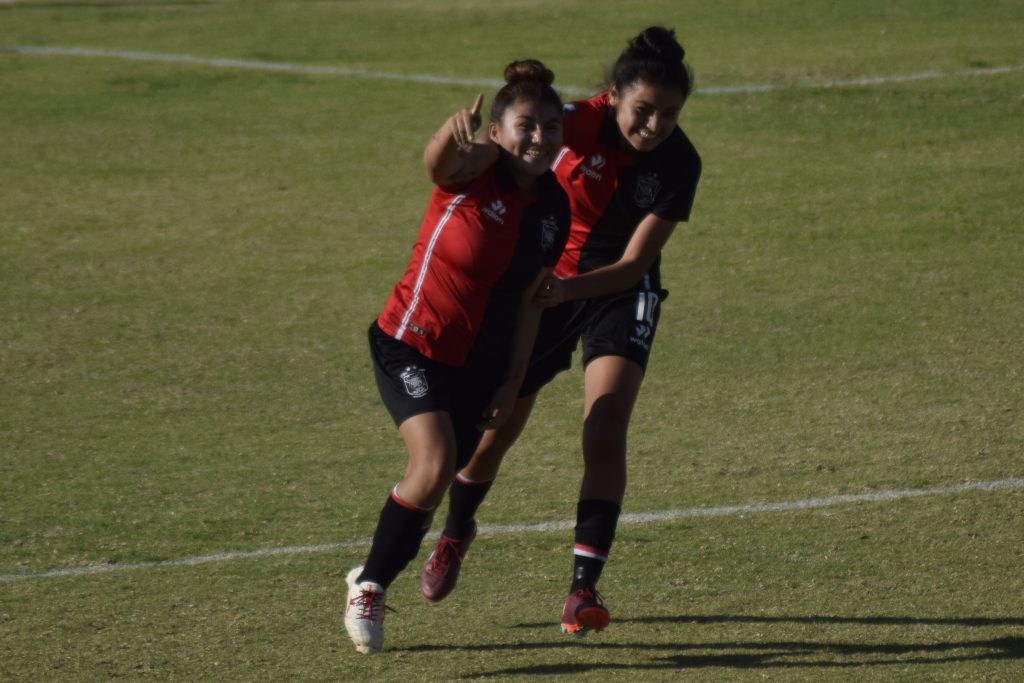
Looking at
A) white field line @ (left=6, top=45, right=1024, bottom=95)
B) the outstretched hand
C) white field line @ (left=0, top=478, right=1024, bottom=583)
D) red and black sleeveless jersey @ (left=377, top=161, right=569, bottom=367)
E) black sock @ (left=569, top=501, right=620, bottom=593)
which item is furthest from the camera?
white field line @ (left=6, top=45, right=1024, bottom=95)

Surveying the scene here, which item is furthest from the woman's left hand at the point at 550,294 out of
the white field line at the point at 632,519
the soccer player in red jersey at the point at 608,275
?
the white field line at the point at 632,519

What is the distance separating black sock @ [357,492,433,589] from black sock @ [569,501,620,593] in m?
0.53

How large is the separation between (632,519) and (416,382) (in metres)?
1.80

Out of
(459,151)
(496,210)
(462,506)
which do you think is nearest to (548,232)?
(496,210)

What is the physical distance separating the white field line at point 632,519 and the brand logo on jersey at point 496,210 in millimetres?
1809

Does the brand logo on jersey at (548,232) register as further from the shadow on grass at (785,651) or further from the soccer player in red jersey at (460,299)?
the shadow on grass at (785,651)

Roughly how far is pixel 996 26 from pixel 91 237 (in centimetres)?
1007

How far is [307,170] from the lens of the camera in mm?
13344

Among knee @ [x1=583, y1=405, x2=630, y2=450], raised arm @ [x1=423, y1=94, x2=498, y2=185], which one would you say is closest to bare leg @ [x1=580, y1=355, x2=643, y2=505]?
knee @ [x1=583, y1=405, x2=630, y2=450]

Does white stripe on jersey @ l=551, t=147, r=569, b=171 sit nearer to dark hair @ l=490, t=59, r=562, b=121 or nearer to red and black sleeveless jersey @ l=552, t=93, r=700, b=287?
red and black sleeveless jersey @ l=552, t=93, r=700, b=287

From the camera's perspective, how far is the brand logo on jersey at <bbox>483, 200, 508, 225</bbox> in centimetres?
518

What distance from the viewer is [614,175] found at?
579cm

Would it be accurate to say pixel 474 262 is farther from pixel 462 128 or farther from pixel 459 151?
pixel 462 128

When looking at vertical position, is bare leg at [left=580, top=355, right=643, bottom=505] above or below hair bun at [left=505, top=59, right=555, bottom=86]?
below
